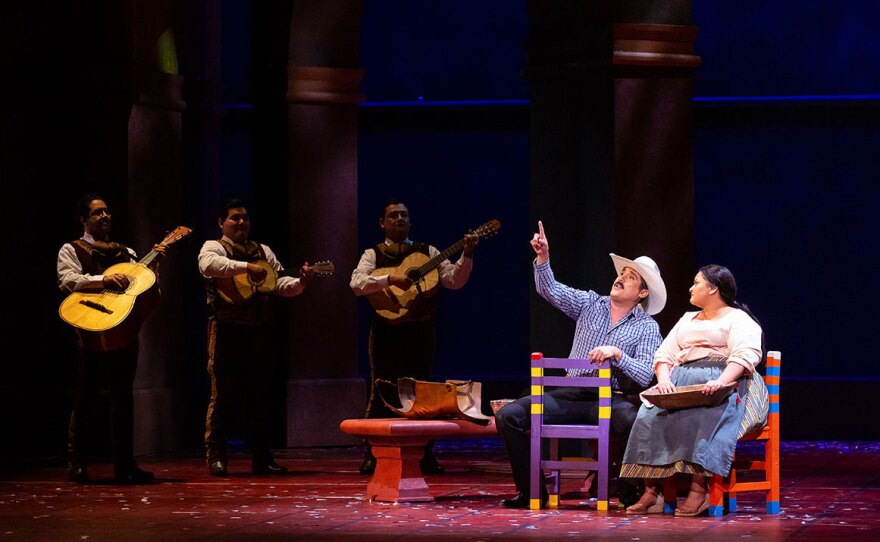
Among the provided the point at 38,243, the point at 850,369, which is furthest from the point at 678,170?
the point at 38,243

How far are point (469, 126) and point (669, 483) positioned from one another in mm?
6570

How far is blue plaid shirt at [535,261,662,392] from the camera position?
858 centimetres

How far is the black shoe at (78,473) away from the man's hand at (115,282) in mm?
1160

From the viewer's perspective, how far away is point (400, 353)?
1051cm

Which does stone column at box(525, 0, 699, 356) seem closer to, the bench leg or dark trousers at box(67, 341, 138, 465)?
the bench leg

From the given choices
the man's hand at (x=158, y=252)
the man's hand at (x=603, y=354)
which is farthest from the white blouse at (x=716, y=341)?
the man's hand at (x=158, y=252)

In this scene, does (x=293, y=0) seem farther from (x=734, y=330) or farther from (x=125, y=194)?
(x=734, y=330)

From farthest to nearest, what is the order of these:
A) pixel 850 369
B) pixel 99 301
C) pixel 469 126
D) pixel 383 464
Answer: pixel 469 126, pixel 850 369, pixel 99 301, pixel 383 464

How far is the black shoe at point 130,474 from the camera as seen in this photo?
10.1m

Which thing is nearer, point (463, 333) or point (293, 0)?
point (293, 0)

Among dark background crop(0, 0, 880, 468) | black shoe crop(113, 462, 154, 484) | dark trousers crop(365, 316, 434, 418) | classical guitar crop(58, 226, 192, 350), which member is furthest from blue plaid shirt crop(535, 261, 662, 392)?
dark background crop(0, 0, 880, 468)

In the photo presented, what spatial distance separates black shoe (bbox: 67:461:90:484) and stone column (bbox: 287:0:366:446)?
274cm

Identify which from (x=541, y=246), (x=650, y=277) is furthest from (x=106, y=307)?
(x=650, y=277)

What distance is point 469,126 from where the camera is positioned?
46.8 feet
